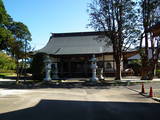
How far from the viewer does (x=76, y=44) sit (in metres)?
42.5

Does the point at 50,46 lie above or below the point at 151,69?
above

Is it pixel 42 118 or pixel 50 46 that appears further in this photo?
pixel 50 46

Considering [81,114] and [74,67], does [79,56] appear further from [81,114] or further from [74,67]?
[81,114]

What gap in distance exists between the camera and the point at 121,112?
35.4 feet

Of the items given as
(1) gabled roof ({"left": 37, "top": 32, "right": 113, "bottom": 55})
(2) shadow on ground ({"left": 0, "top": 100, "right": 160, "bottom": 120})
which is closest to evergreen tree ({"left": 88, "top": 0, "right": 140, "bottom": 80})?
(1) gabled roof ({"left": 37, "top": 32, "right": 113, "bottom": 55})

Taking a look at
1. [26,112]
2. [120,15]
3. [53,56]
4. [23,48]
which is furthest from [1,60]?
[26,112]

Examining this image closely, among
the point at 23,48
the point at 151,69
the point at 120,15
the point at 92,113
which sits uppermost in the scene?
the point at 120,15

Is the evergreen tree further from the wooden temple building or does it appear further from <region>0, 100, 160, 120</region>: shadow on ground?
<region>0, 100, 160, 120</region>: shadow on ground

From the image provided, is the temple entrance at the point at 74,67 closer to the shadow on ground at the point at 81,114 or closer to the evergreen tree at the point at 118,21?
Result: the evergreen tree at the point at 118,21

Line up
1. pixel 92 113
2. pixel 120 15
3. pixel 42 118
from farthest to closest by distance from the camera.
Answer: pixel 120 15 → pixel 92 113 → pixel 42 118

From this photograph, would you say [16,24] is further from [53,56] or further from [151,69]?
[151,69]

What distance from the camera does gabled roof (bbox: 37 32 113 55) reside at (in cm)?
3797

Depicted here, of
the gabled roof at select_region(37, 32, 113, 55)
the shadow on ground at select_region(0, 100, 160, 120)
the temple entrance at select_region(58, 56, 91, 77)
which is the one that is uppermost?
the gabled roof at select_region(37, 32, 113, 55)

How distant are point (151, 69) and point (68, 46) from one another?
14.5m
